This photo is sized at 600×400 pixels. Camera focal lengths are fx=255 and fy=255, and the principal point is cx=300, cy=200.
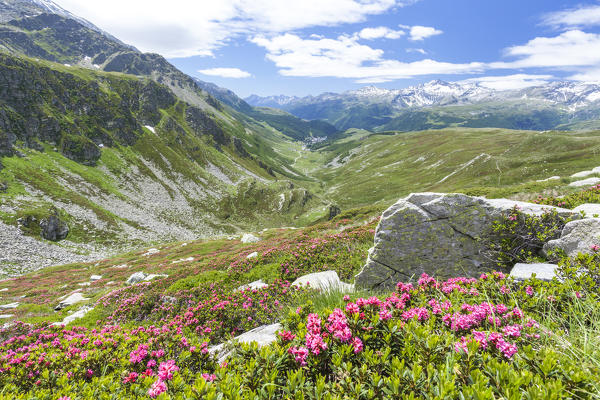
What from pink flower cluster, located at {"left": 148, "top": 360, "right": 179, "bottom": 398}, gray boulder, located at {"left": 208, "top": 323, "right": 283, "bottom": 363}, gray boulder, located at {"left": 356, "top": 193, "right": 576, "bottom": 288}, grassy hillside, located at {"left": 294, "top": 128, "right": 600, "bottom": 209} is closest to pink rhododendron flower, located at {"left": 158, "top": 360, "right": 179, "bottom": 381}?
pink flower cluster, located at {"left": 148, "top": 360, "right": 179, "bottom": 398}

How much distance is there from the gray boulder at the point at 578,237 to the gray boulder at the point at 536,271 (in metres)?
0.93

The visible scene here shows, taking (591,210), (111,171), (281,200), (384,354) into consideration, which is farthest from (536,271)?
(111,171)

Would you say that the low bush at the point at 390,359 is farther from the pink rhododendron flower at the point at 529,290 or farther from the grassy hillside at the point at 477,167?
the grassy hillside at the point at 477,167

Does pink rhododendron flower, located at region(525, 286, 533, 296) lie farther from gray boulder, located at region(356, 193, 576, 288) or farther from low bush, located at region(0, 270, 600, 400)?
gray boulder, located at region(356, 193, 576, 288)

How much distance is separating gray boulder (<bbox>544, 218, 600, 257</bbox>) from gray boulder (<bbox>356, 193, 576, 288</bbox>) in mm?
1516

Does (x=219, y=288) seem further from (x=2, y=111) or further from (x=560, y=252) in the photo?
(x=2, y=111)

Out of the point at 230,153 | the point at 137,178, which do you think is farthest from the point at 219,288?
the point at 230,153

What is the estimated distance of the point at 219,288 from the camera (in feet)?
48.2

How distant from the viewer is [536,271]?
271 inches

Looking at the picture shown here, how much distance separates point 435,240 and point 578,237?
3.85m

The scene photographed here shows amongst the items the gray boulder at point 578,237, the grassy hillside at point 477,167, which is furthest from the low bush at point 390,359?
the grassy hillside at point 477,167

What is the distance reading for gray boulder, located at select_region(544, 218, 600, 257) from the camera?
284 inches

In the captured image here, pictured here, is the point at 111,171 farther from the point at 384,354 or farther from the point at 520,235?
the point at 520,235

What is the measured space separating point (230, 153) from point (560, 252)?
18402 centimetres
